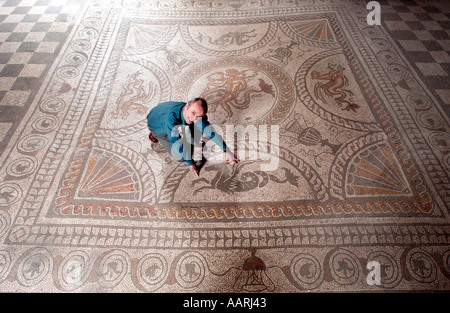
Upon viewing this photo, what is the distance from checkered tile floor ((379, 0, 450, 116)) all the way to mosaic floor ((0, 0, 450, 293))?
0.02 m

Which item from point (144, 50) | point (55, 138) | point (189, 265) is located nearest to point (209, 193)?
point (189, 265)

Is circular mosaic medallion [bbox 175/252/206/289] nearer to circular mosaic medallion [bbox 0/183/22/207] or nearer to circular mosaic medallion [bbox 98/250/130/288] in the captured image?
circular mosaic medallion [bbox 98/250/130/288]

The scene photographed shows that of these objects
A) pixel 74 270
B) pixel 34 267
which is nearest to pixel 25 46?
pixel 34 267

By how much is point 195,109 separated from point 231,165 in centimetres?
59

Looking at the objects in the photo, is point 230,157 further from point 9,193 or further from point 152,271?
point 9,193

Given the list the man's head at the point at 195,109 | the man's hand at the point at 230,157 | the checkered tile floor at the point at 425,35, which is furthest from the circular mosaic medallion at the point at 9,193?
the checkered tile floor at the point at 425,35

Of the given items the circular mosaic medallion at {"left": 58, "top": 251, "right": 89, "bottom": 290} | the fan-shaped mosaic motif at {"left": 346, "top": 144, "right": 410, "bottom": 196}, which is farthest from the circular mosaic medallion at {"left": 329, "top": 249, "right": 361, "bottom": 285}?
the circular mosaic medallion at {"left": 58, "top": 251, "right": 89, "bottom": 290}

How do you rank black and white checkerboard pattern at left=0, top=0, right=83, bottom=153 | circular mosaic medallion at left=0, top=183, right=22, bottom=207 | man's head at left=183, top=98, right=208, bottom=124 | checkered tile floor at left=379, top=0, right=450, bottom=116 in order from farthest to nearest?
checkered tile floor at left=379, top=0, right=450, bottom=116 < black and white checkerboard pattern at left=0, top=0, right=83, bottom=153 < circular mosaic medallion at left=0, top=183, right=22, bottom=207 < man's head at left=183, top=98, right=208, bottom=124

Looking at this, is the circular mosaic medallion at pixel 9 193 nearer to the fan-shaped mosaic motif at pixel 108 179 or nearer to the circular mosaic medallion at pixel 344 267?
the fan-shaped mosaic motif at pixel 108 179

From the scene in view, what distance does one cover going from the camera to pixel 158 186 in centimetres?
172

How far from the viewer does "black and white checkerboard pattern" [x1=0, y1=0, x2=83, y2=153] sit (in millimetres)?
2135

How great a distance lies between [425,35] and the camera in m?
2.72

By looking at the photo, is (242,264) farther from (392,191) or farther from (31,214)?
(31,214)

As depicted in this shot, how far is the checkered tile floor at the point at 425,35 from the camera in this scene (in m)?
2.32
